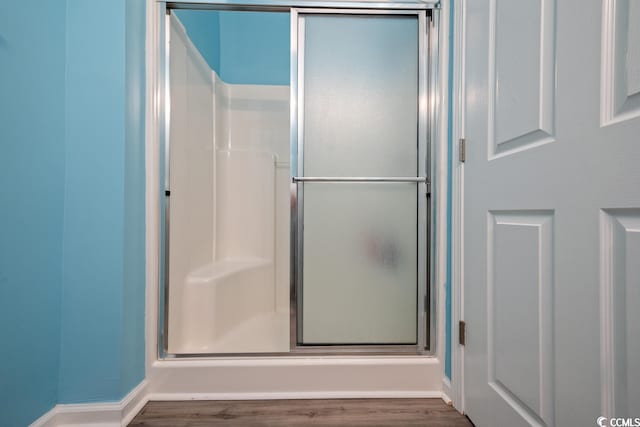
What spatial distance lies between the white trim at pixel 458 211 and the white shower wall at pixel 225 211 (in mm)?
798

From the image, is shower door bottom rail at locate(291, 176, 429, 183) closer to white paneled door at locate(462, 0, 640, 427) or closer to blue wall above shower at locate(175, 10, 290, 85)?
white paneled door at locate(462, 0, 640, 427)

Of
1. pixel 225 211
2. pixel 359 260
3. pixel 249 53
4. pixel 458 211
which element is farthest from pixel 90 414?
pixel 249 53

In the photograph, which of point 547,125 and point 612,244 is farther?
point 547,125

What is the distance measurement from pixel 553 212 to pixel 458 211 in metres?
0.45

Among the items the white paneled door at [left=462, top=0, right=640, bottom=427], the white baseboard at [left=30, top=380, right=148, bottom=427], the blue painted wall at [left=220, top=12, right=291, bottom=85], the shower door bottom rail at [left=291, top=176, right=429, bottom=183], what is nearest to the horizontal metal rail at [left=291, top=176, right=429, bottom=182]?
the shower door bottom rail at [left=291, top=176, right=429, bottom=183]

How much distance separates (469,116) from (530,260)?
1.96 ft

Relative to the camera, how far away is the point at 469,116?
116 centimetres

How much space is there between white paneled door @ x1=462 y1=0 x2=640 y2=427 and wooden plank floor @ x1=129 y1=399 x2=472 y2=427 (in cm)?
17

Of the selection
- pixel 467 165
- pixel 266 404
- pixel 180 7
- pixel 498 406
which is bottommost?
pixel 266 404

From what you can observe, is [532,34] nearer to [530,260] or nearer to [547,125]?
[547,125]

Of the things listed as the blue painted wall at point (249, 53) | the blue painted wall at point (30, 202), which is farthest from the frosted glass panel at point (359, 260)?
the blue painted wall at point (249, 53)

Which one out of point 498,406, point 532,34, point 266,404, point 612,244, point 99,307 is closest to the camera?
point 612,244

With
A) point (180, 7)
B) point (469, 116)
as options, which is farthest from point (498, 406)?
point (180, 7)

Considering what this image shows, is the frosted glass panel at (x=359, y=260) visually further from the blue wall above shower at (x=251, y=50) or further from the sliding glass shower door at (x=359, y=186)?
the blue wall above shower at (x=251, y=50)
